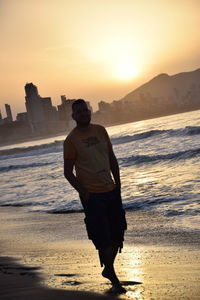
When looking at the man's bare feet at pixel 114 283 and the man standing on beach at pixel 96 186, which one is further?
the man standing on beach at pixel 96 186

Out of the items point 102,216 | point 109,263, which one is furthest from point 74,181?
point 109,263

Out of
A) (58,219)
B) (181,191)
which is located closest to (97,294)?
(58,219)

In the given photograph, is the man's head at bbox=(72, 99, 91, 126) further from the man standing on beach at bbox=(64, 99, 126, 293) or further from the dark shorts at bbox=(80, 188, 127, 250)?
the dark shorts at bbox=(80, 188, 127, 250)

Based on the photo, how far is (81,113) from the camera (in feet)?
14.6

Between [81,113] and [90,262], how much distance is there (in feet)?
6.41

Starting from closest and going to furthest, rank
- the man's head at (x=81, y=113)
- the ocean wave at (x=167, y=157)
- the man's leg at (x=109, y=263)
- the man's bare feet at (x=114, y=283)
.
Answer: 1. the man's bare feet at (x=114, y=283)
2. the man's leg at (x=109, y=263)
3. the man's head at (x=81, y=113)
4. the ocean wave at (x=167, y=157)

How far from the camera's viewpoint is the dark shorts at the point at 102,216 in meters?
4.33

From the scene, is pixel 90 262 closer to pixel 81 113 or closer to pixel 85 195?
pixel 85 195

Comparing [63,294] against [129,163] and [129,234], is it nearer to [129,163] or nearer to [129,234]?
[129,234]

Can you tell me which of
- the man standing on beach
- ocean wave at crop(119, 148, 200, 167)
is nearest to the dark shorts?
the man standing on beach

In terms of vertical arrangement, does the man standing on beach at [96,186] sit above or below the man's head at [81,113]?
below

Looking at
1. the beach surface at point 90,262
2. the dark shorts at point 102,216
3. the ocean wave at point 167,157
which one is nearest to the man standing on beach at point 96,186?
the dark shorts at point 102,216

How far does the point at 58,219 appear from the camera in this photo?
31.1ft

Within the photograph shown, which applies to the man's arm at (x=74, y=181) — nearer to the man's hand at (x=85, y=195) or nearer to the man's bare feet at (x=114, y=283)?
the man's hand at (x=85, y=195)
